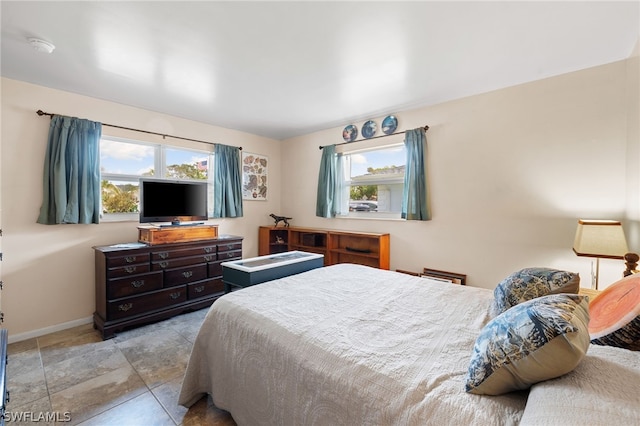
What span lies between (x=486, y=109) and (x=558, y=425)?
2.98 metres

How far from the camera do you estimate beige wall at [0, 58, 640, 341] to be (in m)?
2.31

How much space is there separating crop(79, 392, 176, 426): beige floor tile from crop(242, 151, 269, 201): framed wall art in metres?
3.05

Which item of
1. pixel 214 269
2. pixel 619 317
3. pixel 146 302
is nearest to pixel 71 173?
pixel 146 302

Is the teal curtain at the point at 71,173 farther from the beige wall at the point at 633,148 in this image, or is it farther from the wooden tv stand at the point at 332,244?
the beige wall at the point at 633,148

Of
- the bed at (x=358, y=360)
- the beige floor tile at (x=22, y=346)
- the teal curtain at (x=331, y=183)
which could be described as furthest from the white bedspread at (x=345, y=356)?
the teal curtain at (x=331, y=183)

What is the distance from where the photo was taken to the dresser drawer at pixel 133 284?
2.75 meters

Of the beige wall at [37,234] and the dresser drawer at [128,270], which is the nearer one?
the beige wall at [37,234]

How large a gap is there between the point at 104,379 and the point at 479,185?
376 centimetres

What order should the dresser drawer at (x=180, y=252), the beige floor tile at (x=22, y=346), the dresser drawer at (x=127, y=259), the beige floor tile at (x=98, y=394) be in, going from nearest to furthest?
the beige floor tile at (x=98, y=394)
the beige floor tile at (x=22, y=346)
the dresser drawer at (x=127, y=259)
the dresser drawer at (x=180, y=252)

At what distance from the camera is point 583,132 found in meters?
2.38

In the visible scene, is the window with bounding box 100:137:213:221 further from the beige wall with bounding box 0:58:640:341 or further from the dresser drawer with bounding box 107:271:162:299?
the dresser drawer with bounding box 107:271:162:299

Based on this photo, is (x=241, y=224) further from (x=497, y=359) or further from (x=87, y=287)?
(x=497, y=359)

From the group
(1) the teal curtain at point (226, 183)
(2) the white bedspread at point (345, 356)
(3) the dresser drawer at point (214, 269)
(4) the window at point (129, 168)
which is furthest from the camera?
(1) the teal curtain at point (226, 183)

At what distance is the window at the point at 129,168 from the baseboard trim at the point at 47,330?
1.14 meters
